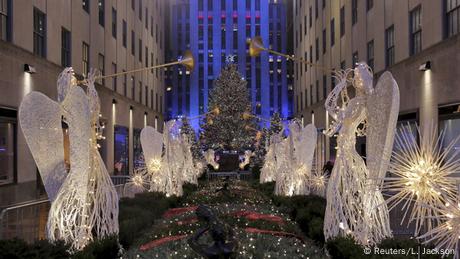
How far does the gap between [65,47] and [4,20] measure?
20.2ft

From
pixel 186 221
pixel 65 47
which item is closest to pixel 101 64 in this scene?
pixel 65 47

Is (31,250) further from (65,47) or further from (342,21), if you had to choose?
(342,21)

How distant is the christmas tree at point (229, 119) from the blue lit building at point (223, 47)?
26555 millimetres

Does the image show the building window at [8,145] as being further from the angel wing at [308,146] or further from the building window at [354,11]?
the building window at [354,11]

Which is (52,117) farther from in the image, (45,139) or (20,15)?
(20,15)

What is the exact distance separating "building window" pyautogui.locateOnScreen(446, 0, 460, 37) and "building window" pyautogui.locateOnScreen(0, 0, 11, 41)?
539 inches

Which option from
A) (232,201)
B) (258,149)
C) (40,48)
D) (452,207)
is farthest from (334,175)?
(258,149)

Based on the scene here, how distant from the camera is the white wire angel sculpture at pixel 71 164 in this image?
7328mm

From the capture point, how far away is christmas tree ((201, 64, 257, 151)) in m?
A: 39.1

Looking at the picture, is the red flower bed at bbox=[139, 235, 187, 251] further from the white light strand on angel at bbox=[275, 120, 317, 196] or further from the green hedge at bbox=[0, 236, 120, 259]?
the white light strand on angel at bbox=[275, 120, 317, 196]

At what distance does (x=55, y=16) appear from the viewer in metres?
19.4

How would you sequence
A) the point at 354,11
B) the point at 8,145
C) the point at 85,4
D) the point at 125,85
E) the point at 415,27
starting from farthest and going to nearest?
the point at 125,85, the point at 354,11, the point at 85,4, the point at 415,27, the point at 8,145

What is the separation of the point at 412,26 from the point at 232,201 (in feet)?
32.3

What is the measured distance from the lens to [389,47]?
2147 cm
